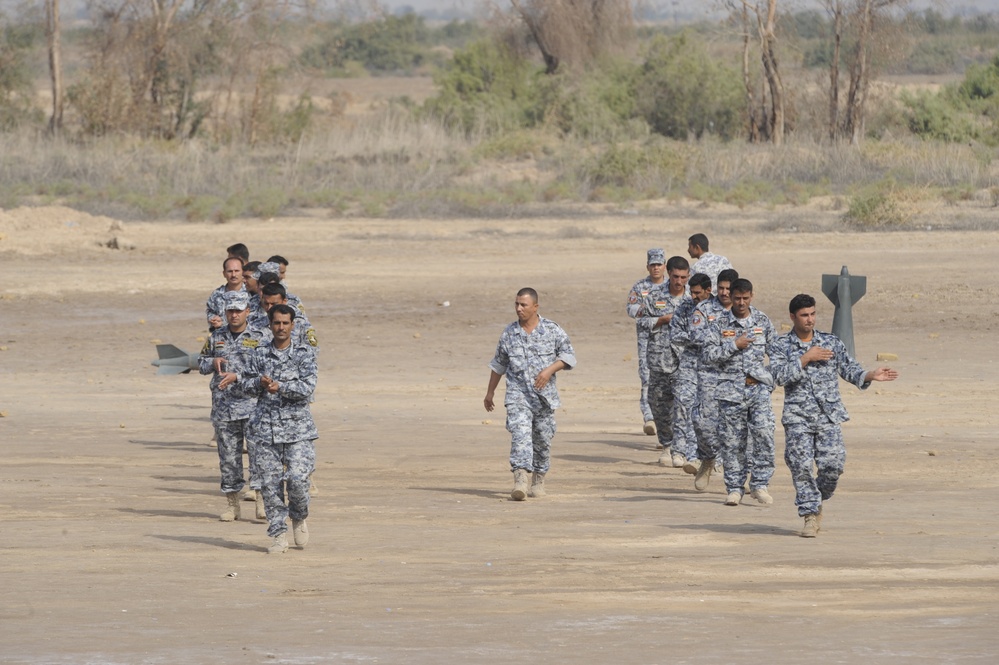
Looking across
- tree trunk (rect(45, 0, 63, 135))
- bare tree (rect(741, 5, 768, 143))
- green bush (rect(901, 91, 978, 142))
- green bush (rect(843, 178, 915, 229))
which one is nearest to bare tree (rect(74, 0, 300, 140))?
tree trunk (rect(45, 0, 63, 135))

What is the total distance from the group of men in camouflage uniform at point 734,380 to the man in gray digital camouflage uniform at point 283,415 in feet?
9.19

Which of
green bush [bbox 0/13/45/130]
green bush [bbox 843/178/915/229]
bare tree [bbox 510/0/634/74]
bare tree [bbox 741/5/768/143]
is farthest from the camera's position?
bare tree [bbox 510/0/634/74]

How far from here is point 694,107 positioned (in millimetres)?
48844

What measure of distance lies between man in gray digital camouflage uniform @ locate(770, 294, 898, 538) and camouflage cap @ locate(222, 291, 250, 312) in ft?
11.2

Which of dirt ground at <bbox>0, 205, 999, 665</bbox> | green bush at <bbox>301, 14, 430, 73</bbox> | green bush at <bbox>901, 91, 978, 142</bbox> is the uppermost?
green bush at <bbox>301, 14, 430, 73</bbox>

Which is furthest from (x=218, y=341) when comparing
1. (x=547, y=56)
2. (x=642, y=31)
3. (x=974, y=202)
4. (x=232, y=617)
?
(x=642, y=31)

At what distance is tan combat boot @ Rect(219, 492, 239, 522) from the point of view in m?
11.5

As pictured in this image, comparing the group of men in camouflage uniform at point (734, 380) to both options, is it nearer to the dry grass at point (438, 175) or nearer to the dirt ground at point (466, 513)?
the dirt ground at point (466, 513)

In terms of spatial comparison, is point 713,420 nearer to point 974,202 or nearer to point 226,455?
point 226,455

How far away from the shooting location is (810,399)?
10250mm

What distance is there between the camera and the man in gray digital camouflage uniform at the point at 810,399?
10203 mm

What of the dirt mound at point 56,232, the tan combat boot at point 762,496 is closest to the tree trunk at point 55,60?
the dirt mound at point 56,232

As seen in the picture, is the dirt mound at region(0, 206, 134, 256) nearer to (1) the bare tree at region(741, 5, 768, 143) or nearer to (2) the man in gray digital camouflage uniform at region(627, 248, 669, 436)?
(1) the bare tree at region(741, 5, 768, 143)

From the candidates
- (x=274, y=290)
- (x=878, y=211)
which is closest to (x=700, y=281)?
(x=274, y=290)
